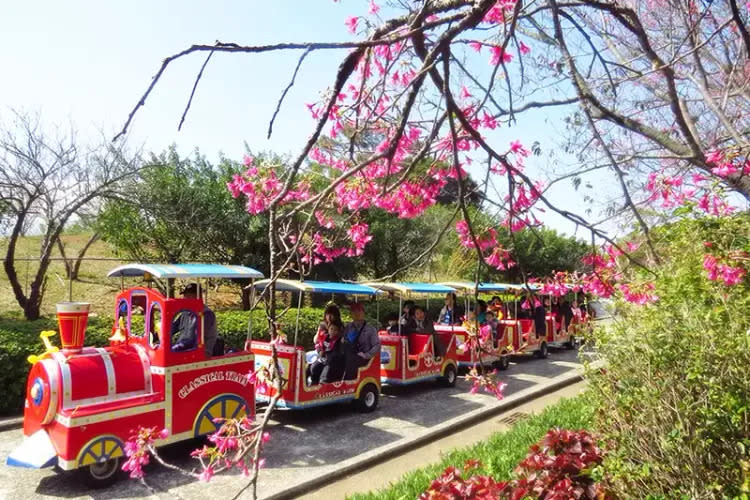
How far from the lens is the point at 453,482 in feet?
11.4

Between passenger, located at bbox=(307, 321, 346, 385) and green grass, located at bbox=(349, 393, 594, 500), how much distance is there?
2.47m

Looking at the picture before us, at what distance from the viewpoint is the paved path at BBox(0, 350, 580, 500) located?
5332mm

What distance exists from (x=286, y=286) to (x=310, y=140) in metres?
5.99

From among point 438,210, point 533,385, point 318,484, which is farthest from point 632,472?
point 438,210

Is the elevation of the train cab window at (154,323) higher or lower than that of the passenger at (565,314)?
higher

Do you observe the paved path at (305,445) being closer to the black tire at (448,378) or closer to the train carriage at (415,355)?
the black tire at (448,378)

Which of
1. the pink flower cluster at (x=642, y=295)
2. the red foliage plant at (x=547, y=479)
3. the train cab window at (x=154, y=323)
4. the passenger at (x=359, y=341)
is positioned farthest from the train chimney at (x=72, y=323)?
the pink flower cluster at (x=642, y=295)

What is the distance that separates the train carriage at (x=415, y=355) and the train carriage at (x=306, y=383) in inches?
45.5

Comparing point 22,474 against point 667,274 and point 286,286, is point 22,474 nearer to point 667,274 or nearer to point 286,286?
point 286,286

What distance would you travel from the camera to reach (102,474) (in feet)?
17.9

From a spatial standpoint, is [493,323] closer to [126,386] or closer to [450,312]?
[450,312]

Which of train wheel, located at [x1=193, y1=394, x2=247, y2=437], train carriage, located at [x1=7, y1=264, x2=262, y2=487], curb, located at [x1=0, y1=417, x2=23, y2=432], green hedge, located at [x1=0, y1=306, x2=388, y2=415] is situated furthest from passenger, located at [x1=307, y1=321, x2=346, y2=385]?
curb, located at [x1=0, y1=417, x2=23, y2=432]

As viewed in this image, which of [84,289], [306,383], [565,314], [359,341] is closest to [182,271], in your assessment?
[306,383]

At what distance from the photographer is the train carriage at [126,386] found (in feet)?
17.5
